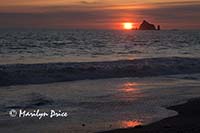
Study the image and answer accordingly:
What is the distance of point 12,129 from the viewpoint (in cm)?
917

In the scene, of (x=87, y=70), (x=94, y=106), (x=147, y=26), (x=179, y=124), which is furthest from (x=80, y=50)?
(x=147, y=26)

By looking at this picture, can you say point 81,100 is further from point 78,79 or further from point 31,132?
point 78,79

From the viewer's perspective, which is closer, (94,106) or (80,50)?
(94,106)

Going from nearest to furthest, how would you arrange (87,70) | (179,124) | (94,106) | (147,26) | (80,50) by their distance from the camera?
(179,124) → (94,106) → (87,70) → (80,50) → (147,26)

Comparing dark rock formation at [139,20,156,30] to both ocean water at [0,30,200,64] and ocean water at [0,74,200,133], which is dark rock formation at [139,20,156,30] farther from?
ocean water at [0,74,200,133]

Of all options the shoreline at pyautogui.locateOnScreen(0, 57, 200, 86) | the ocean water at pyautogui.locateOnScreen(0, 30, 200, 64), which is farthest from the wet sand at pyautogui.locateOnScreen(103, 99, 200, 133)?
the ocean water at pyautogui.locateOnScreen(0, 30, 200, 64)

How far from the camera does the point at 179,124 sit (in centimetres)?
970

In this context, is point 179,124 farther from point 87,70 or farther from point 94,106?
point 87,70

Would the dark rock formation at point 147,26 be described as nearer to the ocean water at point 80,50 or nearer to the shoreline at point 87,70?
the ocean water at point 80,50

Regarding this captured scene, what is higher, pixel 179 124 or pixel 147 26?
pixel 147 26

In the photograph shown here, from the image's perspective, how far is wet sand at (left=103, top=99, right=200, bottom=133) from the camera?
9.00 m

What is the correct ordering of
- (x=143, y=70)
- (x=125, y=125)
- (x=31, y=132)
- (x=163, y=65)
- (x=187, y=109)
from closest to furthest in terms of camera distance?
1. (x=31, y=132)
2. (x=125, y=125)
3. (x=187, y=109)
4. (x=143, y=70)
5. (x=163, y=65)

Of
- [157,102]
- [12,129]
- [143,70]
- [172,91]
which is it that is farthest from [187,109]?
[143,70]

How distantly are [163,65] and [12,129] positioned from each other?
1890 centimetres
